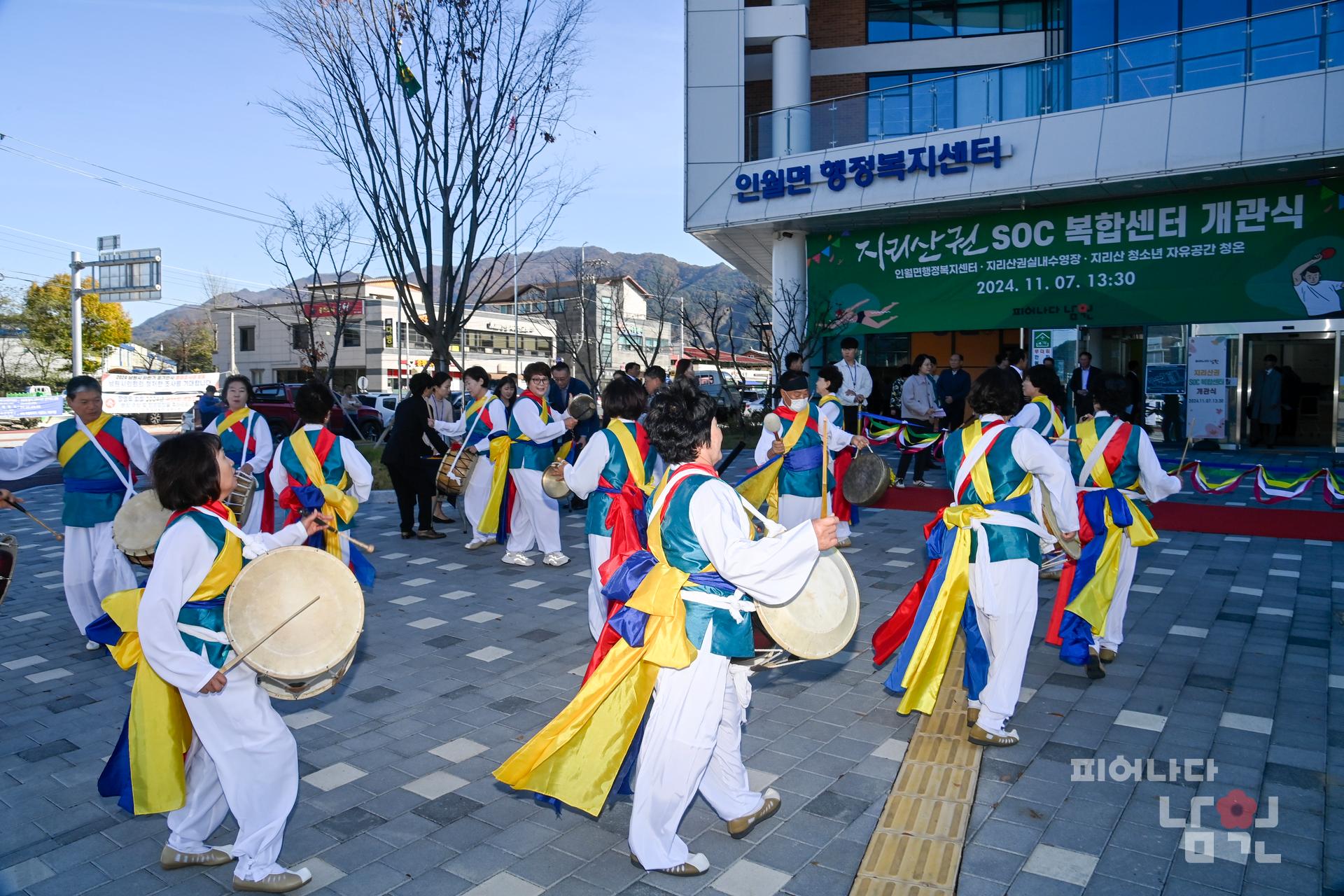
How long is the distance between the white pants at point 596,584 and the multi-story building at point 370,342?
41184 mm

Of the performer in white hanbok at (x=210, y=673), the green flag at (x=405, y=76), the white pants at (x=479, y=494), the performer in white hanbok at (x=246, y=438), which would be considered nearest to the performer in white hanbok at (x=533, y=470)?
the white pants at (x=479, y=494)

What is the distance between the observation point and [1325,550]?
8156mm

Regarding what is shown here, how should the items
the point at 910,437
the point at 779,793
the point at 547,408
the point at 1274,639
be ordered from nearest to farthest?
the point at 779,793 → the point at 1274,639 → the point at 547,408 → the point at 910,437

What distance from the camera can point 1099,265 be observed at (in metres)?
16.3

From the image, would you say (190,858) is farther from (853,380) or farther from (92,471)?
(853,380)

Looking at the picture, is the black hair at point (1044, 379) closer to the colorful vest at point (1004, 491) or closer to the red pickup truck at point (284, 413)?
the colorful vest at point (1004, 491)

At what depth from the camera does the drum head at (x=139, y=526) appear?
4.13 m

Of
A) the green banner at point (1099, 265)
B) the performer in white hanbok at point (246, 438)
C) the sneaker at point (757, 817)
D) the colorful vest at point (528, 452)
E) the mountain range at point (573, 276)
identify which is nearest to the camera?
the sneaker at point (757, 817)

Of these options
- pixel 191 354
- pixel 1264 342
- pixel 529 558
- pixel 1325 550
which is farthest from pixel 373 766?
pixel 191 354

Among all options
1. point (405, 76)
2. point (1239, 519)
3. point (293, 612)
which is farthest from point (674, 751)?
point (405, 76)

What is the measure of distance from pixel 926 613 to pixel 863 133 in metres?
14.6

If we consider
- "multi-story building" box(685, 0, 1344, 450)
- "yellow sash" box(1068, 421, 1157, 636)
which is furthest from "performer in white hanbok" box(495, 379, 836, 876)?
"multi-story building" box(685, 0, 1344, 450)

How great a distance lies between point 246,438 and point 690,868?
16.2ft

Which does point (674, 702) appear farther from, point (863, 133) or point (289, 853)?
point (863, 133)
